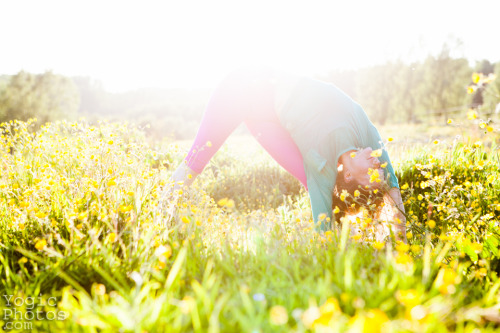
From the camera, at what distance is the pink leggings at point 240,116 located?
116 inches

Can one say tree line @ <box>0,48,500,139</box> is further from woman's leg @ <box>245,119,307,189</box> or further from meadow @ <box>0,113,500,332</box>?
meadow @ <box>0,113,500,332</box>

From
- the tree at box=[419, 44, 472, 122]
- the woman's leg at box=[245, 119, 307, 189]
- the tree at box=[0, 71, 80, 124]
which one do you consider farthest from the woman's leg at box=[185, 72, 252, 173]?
the tree at box=[419, 44, 472, 122]

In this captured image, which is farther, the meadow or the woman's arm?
the woman's arm

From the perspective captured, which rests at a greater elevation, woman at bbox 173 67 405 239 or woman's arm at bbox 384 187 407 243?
woman at bbox 173 67 405 239

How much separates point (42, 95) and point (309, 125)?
19356 mm

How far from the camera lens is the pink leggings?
2942 mm

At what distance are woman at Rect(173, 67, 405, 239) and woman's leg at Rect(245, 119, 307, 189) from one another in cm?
2

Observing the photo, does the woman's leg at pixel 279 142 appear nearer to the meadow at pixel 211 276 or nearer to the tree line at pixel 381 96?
the meadow at pixel 211 276

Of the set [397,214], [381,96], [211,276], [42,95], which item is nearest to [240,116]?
[397,214]

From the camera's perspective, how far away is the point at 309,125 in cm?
304

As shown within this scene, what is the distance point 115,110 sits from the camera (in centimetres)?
4459

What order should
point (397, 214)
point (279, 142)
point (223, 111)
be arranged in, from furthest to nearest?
point (279, 142) < point (223, 111) < point (397, 214)

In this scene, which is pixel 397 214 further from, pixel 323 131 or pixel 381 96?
pixel 381 96

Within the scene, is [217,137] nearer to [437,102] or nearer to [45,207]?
[45,207]
